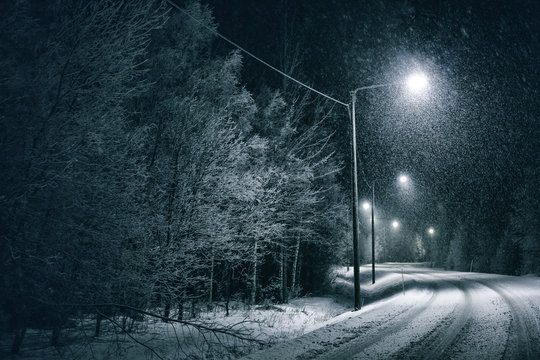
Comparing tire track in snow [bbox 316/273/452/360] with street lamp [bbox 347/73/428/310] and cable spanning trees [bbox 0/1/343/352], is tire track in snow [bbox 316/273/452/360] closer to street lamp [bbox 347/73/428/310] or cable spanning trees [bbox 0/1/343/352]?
street lamp [bbox 347/73/428/310]

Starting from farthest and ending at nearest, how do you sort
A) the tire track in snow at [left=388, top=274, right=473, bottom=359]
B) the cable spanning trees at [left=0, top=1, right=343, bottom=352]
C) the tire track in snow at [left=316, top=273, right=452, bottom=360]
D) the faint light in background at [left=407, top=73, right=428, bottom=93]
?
the faint light in background at [left=407, top=73, right=428, bottom=93] → the tire track in snow at [left=316, top=273, right=452, bottom=360] → the tire track in snow at [left=388, top=274, right=473, bottom=359] → the cable spanning trees at [left=0, top=1, right=343, bottom=352]

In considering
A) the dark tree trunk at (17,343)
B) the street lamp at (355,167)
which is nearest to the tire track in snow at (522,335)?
the street lamp at (355,167)

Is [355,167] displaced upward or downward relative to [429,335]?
upward

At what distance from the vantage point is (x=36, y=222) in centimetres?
553

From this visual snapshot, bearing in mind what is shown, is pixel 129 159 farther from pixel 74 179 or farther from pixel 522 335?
pixel 522 335

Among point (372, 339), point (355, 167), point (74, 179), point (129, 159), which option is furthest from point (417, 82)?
point (74, 179)

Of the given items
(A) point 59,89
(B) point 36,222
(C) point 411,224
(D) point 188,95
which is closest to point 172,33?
(D) point 188,95

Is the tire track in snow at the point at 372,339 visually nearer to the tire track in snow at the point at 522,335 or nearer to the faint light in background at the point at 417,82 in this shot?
the tire track in snow at the point at 522,335

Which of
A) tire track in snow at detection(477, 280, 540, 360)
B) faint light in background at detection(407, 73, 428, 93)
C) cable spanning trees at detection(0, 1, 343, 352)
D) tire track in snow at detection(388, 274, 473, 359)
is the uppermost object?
faint light in background at detection(407, 73, 428, 93)

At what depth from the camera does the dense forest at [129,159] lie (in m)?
5.44

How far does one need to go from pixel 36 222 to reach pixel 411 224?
79.8 m

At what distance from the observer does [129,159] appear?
266 inches

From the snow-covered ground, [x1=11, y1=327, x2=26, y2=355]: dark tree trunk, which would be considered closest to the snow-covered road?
the snow-covered ground

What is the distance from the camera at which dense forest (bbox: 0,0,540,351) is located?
17.9 feet
